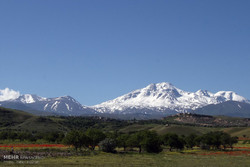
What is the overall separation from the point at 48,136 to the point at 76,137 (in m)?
56.3

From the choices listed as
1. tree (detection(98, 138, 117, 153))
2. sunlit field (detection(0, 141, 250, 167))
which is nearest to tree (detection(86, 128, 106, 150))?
tree (detection(98, 138, 117, 153))

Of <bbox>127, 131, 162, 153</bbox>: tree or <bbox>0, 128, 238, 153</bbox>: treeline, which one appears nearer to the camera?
<bbox>0, 128, 238, 153</bbox>: treeline

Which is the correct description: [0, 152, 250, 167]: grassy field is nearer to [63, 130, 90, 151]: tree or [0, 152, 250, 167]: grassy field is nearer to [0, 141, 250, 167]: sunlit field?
[0, 141, 250, 167]: sunlit field

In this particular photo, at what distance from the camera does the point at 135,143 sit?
115m

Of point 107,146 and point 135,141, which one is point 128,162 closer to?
point 107,146

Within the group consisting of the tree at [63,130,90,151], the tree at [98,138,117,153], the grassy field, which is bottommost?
the grassy field

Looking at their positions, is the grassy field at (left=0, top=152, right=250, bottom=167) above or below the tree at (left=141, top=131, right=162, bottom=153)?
below

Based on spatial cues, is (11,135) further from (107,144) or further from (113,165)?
(113,165)

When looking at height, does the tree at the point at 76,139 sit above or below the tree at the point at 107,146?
above

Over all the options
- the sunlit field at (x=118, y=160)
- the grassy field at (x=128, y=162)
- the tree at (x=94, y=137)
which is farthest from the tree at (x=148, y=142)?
the grassy field at (x=128, y=162)

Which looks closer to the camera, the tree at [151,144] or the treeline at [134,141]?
the treeline at [134,141]

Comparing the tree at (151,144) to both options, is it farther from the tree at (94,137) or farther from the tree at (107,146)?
the tree at (94,137)

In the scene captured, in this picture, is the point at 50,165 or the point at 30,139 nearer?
the point at 50,165

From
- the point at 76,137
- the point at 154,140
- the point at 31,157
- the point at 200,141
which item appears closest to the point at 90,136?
the point at 76,137
